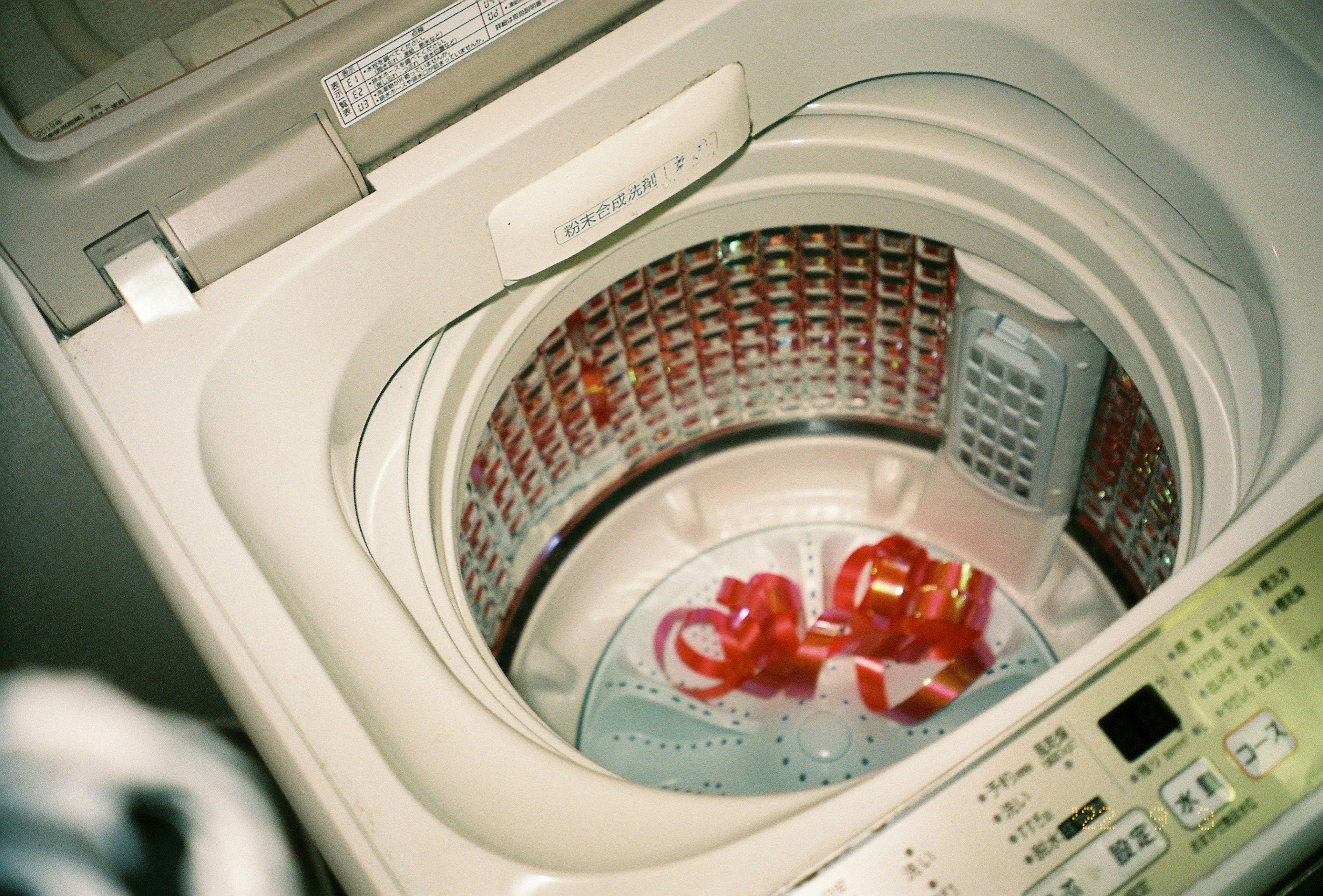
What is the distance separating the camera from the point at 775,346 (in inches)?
46.1

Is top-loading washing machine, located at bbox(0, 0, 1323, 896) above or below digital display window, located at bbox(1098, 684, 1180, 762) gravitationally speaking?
above

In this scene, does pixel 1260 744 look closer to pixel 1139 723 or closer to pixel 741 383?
pixel 1139 723

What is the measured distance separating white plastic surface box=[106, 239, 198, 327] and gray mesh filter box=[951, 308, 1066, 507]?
27.8 inches

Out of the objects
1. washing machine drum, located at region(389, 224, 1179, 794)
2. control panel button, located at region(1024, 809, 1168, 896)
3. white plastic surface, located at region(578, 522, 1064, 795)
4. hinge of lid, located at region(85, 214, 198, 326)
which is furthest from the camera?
white plastic surface, located at region(578, 522, 1064, 795)

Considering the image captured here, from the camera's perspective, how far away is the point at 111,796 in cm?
96

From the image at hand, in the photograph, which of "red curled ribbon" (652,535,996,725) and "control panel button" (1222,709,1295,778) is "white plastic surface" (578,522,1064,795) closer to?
"red curled ribbon" (652,535,996,725)

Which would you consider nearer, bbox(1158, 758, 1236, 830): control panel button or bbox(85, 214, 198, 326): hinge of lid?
bbox(1158, 758, 1236, 830): control panel button

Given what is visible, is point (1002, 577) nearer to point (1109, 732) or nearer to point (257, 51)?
point (1109, 732)

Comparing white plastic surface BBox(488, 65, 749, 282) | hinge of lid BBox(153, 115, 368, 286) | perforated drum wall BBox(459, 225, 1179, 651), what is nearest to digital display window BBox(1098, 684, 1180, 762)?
perforated drum wall BBox(459, 225, 1179, 651)

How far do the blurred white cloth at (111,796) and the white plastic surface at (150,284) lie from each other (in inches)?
21.3

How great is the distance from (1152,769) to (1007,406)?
1.79 ft

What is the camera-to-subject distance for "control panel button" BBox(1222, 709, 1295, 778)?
1.75ft

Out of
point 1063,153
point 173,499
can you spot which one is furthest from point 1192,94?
point 173,499

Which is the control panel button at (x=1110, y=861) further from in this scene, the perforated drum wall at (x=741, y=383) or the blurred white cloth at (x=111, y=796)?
the blurred white cloth at (x=111, y=796)
